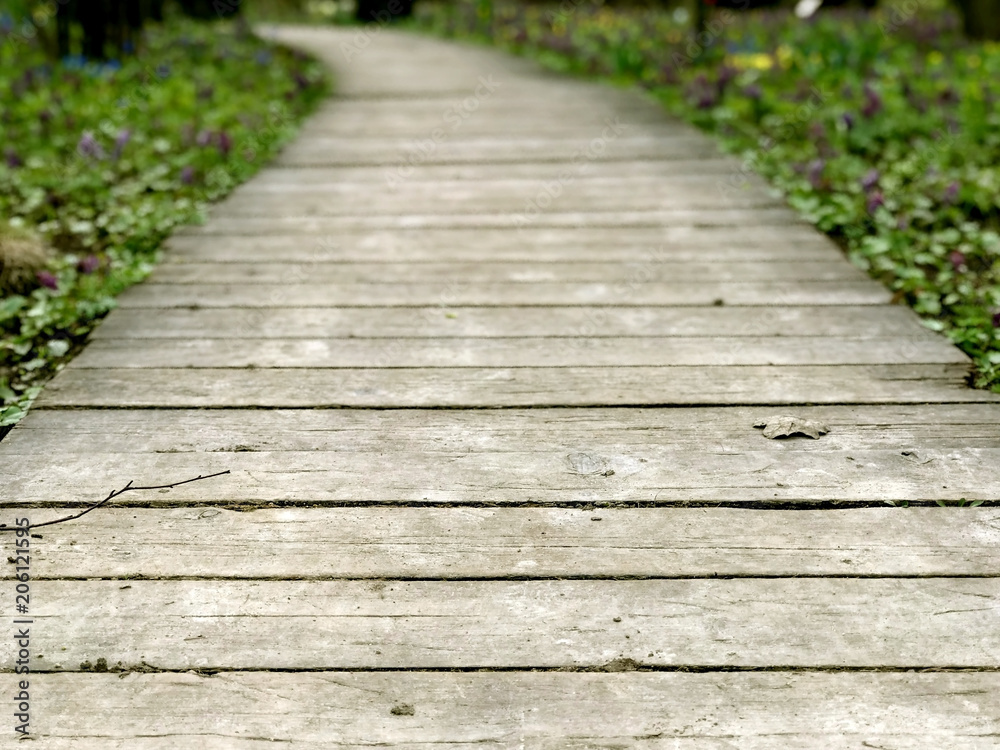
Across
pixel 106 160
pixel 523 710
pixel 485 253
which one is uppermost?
pixel 106 160

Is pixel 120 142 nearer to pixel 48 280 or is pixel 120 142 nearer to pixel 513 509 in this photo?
pixel 48 280

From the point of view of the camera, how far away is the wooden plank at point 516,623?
5.22 feet

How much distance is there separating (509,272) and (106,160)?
288 cm

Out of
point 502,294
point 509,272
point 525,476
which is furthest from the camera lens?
point 509,272

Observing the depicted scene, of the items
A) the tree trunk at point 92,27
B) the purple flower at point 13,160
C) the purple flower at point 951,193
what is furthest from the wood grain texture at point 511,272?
the tree trunk at point 92,27

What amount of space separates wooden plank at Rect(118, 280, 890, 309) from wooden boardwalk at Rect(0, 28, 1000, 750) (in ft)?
0.06

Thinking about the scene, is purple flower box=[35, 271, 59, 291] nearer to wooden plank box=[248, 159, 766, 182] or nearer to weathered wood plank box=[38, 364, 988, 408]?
weathered wood plank box=[38, 364, 988, 408]

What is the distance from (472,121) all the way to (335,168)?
5.19 ft

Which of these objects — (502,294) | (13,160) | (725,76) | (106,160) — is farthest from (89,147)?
(725,76)

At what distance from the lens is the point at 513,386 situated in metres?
2.59

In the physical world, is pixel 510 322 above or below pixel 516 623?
above

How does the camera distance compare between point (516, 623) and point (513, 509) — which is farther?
point (513, 509)
